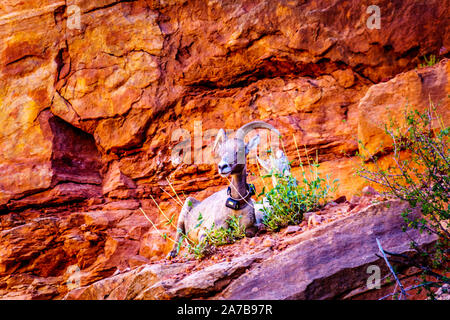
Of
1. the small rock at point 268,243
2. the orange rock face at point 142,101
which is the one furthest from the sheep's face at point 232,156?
the orange rock face at point 142,101

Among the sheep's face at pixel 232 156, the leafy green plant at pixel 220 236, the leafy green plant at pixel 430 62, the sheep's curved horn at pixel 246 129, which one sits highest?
the leafy green plant at pixel 430 62

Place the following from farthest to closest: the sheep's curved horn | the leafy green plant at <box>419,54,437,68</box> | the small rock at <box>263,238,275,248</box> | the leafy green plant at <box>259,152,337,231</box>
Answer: the leafy green plant at <box>419,54,437,68</box>
the sheep's curved horn
the leafy green plant at <box>259,152,337,231</box>
the small rock at <box>263,238,275,248</box>

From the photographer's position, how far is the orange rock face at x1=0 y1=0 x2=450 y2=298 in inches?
328

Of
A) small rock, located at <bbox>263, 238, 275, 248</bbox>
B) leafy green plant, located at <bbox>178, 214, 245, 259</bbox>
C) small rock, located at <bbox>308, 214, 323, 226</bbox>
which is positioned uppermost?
small rock, located at <bbox>308, 214, 323, 226</bbox>

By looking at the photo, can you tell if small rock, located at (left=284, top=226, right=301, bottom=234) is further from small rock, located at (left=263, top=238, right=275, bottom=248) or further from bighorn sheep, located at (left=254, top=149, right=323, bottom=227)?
small rock, located at (left=263, top=238, right=275, bottom=248)

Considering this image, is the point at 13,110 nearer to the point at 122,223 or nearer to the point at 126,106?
the point at 126,106

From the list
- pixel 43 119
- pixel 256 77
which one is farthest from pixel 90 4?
pixel 256 77

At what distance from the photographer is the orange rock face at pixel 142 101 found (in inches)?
328

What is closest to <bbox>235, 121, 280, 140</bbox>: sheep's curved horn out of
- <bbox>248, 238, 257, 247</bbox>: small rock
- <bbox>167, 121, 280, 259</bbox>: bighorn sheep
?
<bbox>167, 121, 280, 259</bbox>: bighorn sheep

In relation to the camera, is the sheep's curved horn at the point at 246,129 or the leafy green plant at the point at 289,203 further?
the sheep's curved horn at the point at 246,129

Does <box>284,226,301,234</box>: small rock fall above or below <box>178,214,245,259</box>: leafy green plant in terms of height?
above

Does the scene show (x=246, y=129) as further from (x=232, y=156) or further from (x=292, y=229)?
(x=292, y=229)

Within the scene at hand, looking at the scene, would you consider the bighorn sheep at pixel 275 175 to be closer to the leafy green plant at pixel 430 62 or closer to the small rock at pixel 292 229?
the small rock at pixel 292 229

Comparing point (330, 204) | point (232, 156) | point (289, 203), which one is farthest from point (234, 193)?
point (330, 204)
